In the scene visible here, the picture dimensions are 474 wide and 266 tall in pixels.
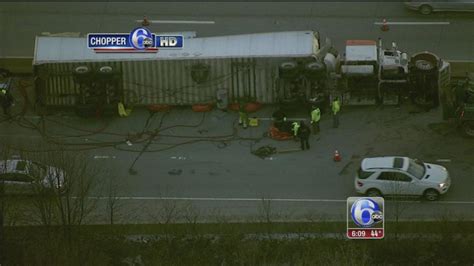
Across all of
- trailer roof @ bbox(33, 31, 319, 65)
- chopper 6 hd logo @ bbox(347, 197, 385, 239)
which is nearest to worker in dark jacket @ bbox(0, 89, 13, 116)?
trailer roof @ bbox(33, 31, 319, 65)

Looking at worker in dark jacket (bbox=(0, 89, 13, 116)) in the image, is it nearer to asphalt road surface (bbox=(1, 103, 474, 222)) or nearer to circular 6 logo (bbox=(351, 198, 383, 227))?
asphalt road surface (bbox=(1, 103, 474, 222))

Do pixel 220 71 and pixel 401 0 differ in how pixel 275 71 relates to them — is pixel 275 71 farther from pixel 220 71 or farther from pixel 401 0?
pixel 401 0

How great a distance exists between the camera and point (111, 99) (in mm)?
38062

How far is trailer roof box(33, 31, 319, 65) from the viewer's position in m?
37.7

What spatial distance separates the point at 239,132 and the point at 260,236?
7.73 meters

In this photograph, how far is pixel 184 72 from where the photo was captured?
38.1 m

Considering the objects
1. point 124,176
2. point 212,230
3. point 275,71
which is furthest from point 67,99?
point 212,230

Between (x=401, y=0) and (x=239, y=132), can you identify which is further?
(x=401, y=0)

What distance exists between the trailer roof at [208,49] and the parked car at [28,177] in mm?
6937

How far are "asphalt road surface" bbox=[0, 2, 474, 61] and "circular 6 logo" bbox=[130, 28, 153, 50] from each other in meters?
1.86

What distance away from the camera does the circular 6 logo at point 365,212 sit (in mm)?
29938

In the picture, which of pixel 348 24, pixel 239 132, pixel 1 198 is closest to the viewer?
pixel 1 198

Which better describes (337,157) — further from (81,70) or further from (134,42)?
(81,70)

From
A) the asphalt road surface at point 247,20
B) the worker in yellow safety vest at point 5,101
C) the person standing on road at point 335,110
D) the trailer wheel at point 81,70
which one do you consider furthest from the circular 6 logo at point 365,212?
the worker in yellow safety vest at point 5,101
